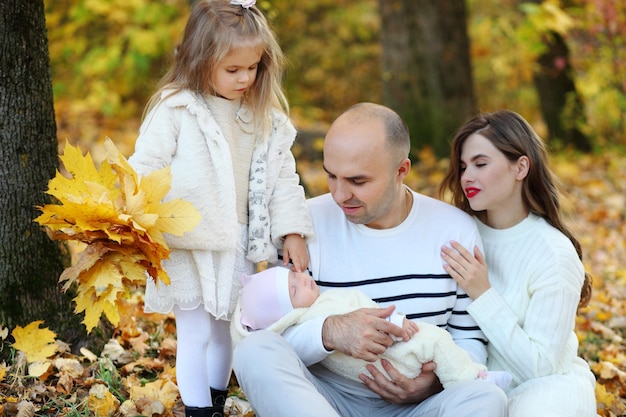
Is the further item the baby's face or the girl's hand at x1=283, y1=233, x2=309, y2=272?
the girl's hand at x1=283, y1=233, x2=309, y2=272

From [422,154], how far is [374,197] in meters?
4.33

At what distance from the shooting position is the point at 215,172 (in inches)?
107

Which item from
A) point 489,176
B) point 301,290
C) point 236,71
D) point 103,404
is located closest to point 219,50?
point 236,71

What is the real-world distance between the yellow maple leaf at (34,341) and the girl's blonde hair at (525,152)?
1.75 metres

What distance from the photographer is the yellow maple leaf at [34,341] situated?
2.91 m

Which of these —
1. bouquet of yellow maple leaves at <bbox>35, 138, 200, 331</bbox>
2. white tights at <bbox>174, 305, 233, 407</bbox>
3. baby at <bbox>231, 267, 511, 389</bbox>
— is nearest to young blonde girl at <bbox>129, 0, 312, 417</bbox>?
white tights at <bbox>174, 305, 233, 407</bbox>

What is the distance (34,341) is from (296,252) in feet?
3.59

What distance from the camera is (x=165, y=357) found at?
3.33 m

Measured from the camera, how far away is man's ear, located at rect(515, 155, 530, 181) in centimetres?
293

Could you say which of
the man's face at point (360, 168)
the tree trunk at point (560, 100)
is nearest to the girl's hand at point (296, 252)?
the man's face at point (360, 168)

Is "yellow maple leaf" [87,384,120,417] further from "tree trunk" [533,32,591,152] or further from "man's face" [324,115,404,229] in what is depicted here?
"tree trunk" [533,32,591,152]

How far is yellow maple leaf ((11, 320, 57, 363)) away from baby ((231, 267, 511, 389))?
0.79m

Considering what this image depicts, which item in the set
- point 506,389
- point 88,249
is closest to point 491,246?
point 506,389

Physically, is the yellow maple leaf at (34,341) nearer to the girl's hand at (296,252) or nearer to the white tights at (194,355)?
the white tights at (194,355)
